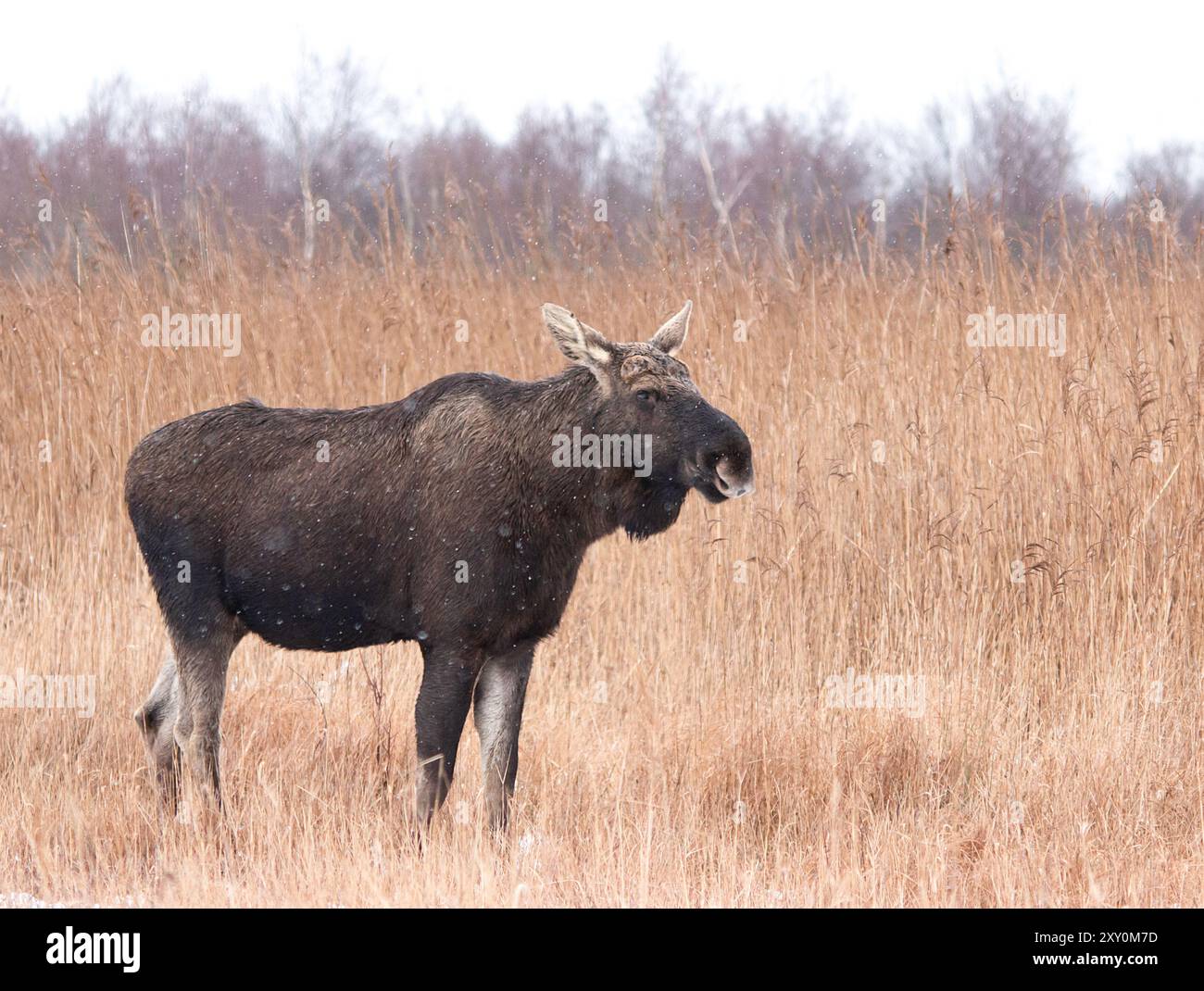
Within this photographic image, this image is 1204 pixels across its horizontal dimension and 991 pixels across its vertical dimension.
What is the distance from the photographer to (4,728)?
5852 millimetres

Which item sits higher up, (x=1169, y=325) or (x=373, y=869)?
(x=1169, y=325)

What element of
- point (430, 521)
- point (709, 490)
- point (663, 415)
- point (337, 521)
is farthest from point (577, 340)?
point (337, 521)

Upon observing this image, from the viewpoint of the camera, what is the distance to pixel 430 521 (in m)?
4.77

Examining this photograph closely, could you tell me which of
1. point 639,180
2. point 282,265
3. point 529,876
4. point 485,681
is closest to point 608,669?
point 485,681

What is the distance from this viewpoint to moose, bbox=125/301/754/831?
4.66 m

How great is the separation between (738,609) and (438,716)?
7.77 ft

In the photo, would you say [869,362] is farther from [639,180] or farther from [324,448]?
[639,180]

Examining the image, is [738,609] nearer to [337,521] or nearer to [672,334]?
[672,334]

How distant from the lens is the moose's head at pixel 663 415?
4461mm

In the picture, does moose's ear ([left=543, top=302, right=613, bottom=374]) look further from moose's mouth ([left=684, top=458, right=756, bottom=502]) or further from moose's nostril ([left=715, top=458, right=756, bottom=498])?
moose's nostril ([left=715, top=458, right=756, bottom=498])

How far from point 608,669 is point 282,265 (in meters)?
3.87

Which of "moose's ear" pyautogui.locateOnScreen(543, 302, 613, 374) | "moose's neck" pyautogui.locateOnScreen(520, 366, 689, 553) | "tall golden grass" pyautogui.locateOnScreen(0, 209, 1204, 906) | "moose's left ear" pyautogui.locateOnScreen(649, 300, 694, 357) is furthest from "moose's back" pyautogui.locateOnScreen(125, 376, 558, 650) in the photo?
"tall golden grass" pyautogui.locateOnScreen(0, 209, 1204, 906)

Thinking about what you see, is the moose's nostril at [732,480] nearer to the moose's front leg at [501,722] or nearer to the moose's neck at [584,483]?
the moose's neck at [584,483]

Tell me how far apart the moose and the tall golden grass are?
49cm
